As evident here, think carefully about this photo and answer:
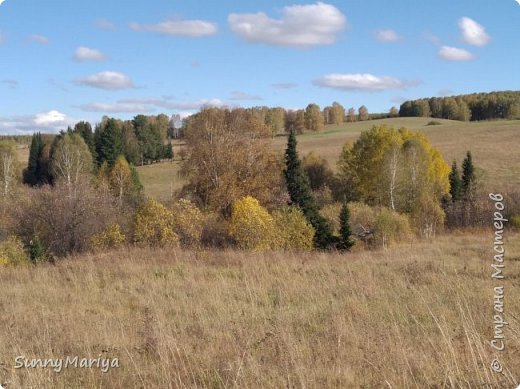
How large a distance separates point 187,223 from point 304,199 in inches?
428

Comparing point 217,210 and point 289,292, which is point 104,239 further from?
point 289,292

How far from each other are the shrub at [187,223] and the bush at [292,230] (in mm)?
4065

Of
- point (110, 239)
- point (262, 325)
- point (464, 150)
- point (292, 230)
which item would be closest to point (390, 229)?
point (292, 230)

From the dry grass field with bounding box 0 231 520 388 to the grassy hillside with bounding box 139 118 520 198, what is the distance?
3874 cm

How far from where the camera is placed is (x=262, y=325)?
18.4ft

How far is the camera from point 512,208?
3144cm

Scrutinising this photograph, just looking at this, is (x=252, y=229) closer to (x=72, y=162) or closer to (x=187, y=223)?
(x=187, y=223)

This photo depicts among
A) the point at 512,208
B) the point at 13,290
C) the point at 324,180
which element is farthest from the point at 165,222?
the point at 324,180

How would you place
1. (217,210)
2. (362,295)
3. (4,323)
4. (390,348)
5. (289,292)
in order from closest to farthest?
(390,348), (4,323), (362,295), (289,292), (217,210)

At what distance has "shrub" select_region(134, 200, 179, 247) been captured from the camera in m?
22.2

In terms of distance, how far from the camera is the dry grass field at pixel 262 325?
13.3 feet

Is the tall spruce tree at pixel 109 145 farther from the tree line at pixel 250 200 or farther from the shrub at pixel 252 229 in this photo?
the shrub at pixel 252 229

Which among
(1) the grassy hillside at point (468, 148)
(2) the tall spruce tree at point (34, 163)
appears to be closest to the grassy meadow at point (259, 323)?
(1) the grassy hillside at point (468, 148)

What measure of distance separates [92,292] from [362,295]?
14.8 ft
